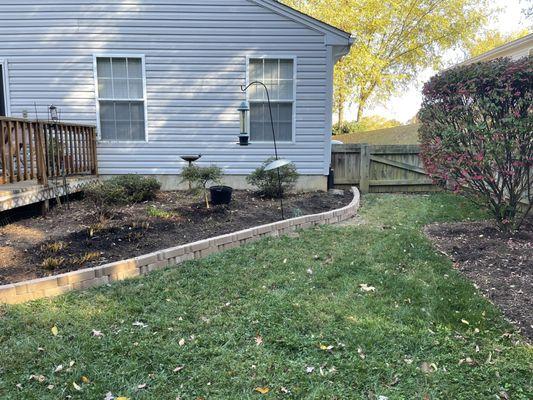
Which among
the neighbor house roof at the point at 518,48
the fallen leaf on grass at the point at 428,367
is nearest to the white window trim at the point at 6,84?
the fallen leaf on grass at the point at 428,367

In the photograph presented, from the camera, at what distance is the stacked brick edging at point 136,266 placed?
332cm

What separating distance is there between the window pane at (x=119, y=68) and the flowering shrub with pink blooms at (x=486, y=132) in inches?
220

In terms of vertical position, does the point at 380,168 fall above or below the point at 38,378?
above

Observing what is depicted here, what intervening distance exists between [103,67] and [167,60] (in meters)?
1.25

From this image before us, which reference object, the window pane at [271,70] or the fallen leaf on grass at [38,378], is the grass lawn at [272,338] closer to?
the fallen leaf on grass at [38,378]

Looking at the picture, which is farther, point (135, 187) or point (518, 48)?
point (518, 48)

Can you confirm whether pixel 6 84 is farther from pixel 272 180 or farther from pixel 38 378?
pixel 38 378

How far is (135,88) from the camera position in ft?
26.5

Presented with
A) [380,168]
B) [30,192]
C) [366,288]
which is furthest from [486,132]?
[30,192]

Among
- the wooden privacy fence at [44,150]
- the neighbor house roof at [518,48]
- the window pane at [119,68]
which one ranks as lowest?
the wooden privacy fence at [44,150]

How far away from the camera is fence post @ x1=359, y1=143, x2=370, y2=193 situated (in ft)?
30.7

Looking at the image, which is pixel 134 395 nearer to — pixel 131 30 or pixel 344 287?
pixel 344 287

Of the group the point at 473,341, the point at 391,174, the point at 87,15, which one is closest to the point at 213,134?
the point at 87,15

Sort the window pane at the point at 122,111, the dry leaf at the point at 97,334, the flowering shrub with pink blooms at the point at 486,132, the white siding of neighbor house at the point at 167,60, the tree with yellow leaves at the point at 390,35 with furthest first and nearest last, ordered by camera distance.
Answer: the tree with yellow leaves at the point at 390,35, the window pane at the point at 122,111, the white siding of neighbor house at the point at 167,60, the flowering shrub with pink blooms at the point at 486,132, the dry leaf at the point at 97,334
